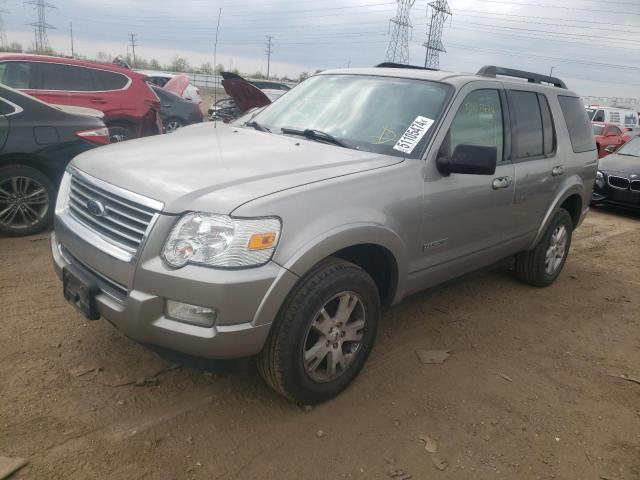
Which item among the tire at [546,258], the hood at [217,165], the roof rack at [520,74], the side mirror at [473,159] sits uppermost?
the roof rack at [520,74]

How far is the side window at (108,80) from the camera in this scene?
8.51 metres

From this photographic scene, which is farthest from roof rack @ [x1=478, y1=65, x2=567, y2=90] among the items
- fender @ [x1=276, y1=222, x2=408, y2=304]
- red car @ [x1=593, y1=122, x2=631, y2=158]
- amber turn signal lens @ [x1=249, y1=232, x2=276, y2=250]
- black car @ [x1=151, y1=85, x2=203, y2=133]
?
red car @ [x1=593, y1=122, x2=631, y2=158]

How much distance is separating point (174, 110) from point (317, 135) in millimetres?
9218

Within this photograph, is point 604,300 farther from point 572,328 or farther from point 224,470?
point 224,470

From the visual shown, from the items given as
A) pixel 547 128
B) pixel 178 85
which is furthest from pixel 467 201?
pixel 178 85

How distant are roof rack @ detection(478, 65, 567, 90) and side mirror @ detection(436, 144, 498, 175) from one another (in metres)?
1.32

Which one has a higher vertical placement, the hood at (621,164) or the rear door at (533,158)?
the rear door at (533,158)

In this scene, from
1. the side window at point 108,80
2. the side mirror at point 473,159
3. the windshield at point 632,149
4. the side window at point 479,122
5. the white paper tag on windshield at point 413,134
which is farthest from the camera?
the windshield at point 632,149

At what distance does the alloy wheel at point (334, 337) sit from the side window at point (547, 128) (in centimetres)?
256

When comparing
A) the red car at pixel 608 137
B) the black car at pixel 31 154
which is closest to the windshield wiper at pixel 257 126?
the black car at pixel 31 154

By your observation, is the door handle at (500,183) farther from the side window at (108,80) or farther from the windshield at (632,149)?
the windshield at (632,149)

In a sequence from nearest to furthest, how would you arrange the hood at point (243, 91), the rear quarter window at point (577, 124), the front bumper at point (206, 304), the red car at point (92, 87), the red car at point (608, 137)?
the front bumper at point (206, 304) < the rear quarter window at point (577, 124) < the hood at point (243, 91) < the red car at point (92, 87) < the red car at point (608, 137)

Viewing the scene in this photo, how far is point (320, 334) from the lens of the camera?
2730 millimetres

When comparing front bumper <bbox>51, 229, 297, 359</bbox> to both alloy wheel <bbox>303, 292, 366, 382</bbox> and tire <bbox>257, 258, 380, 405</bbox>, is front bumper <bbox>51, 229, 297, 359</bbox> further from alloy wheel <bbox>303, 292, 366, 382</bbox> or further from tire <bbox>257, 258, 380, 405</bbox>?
alloy wheel <bbox>303, 292, 366, 382</bbox>
